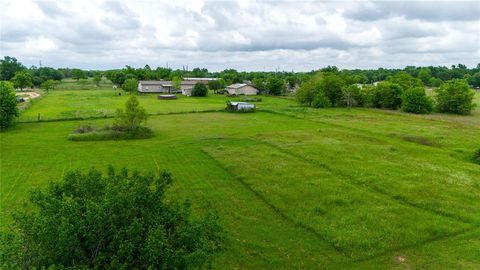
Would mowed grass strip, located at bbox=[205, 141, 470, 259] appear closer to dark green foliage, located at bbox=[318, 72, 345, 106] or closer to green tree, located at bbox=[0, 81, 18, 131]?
green tree, located at bbox=[0, 81, 18, 131]

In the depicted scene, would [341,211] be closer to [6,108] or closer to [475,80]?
[6,108]

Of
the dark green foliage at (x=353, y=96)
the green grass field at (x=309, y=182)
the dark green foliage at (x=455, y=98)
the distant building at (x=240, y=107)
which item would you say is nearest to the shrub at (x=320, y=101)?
the dark green foliage at (x=353, y=96)

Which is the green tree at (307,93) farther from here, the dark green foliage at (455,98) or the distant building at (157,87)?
the distant building at (157,87)

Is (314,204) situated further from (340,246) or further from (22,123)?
(22,123)

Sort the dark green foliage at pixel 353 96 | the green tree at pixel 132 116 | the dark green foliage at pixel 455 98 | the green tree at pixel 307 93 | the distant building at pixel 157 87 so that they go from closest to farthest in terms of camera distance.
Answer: the green tree at pixel 132 116 < the dark green foliage at pixel 455 98 < the dark green foliage at pixel 353 96 < the green tree at pixel 307 93 < the distant building at pixel 157 87

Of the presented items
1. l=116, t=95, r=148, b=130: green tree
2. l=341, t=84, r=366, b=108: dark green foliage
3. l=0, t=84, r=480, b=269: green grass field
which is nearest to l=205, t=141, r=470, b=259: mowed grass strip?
l=0, t=84, r=480, b=269: green grass field

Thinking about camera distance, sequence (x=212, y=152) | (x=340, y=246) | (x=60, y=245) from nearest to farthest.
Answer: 1. (x=60, y=245)
2. (x=340, y=246)
3. (x=212, y=152)

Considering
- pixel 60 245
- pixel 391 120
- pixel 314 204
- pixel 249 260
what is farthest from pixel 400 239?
pixel 391 120
